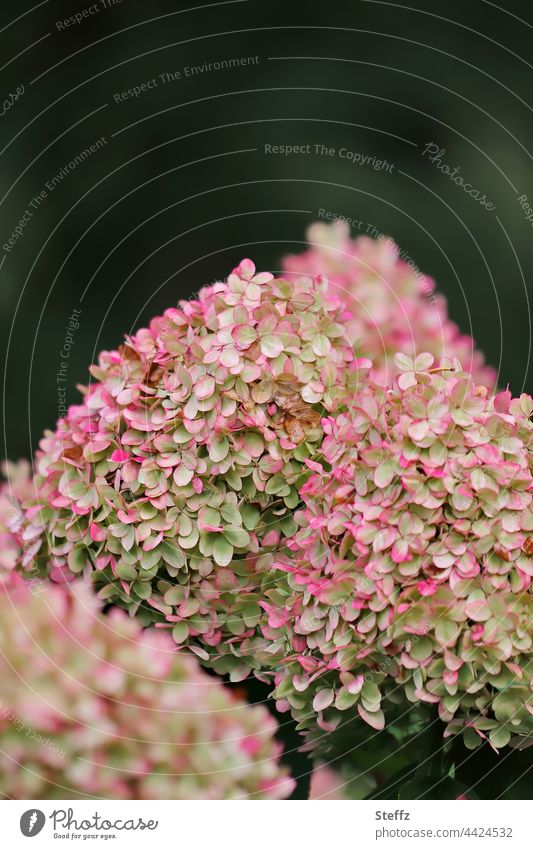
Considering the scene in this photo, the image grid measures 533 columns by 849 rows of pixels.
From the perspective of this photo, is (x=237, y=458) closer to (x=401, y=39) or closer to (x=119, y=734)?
(x=119, y=734)

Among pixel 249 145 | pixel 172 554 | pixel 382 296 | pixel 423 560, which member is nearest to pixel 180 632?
pixel 172 554

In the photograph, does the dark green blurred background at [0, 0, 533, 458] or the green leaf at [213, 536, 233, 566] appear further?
the dark green blurred background at [0, 0, 533, 458]

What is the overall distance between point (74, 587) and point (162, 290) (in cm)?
88

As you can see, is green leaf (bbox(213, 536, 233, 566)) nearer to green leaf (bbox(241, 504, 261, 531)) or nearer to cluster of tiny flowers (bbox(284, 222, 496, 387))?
green leaf (bbox(241, 504, 261, 531))

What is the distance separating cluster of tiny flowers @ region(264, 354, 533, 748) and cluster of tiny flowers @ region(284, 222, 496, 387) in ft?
1.03

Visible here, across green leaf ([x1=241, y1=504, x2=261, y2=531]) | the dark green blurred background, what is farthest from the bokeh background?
green leaf ([x1=241, y1=504, x2=261, y2=531])

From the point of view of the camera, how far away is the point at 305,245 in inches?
79.3

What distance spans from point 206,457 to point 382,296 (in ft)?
1.77

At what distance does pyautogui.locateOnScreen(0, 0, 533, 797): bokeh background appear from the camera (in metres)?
2.13

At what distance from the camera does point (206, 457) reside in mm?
1378
